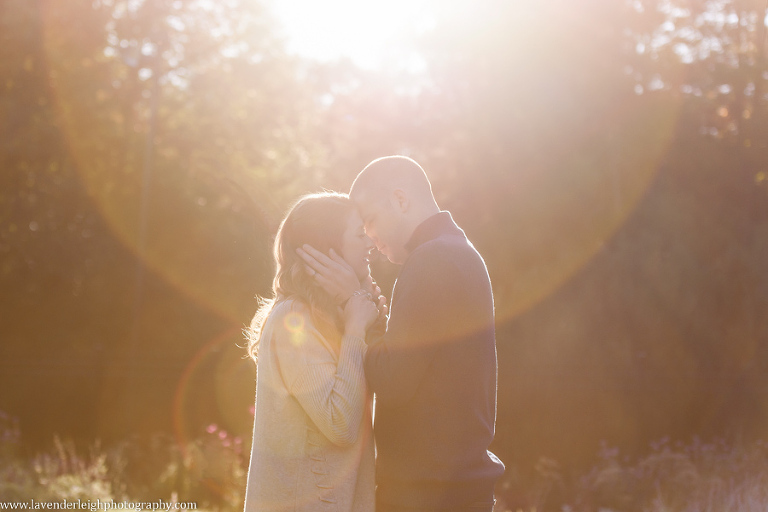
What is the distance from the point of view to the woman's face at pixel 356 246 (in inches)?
123

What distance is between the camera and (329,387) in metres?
2.73

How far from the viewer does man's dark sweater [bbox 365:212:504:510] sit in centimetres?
279

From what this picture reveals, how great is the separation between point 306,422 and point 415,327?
0.54m

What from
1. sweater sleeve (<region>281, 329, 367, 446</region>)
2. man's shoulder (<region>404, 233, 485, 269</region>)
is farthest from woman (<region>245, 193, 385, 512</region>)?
man's shoulder (<region>404, 233, 485, 269</region>)

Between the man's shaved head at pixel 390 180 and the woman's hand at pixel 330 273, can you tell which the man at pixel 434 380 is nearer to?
the woman's hand at pixel 330 273

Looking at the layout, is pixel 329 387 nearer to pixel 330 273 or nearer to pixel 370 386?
pixel 370 386

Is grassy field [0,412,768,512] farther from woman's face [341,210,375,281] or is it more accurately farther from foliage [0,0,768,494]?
woman's face [341,210,375,281]

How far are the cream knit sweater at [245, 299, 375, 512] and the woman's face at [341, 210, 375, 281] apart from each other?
0.36 meters

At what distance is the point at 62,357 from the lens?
14117mm

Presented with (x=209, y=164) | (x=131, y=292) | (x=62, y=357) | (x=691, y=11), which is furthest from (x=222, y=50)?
(x=691, y=11)

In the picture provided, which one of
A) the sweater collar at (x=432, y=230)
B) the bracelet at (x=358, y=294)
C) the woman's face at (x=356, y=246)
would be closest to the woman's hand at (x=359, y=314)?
the bracelet at (x=358, y=294)

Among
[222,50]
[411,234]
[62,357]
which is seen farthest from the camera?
[222,50]

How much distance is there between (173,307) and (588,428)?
8.06m

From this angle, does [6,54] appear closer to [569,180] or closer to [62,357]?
[62,357]
